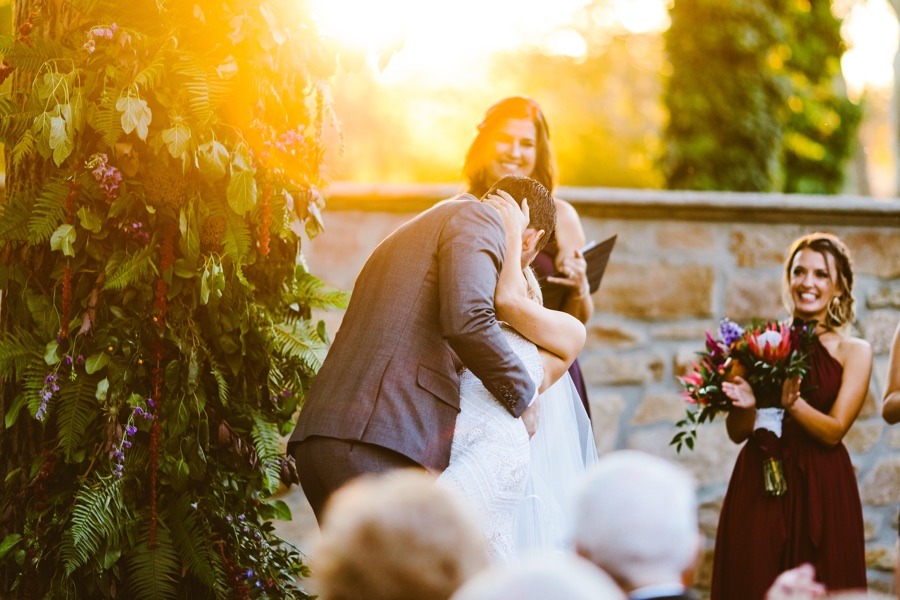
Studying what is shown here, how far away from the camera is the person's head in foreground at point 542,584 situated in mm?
1479

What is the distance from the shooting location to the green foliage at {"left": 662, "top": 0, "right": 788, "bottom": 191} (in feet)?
24.8

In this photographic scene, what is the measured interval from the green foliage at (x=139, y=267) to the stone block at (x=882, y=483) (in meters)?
3.76

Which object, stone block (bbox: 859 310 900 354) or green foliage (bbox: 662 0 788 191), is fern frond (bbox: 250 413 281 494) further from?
green foliage (bbox: 662 0 788 191)

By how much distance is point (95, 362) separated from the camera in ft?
9.51

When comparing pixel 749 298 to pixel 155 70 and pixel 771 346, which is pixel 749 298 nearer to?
pixel 771 346

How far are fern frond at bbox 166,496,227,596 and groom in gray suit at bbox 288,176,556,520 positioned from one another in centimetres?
42

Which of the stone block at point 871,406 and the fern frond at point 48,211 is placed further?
the stone block at point 871,406

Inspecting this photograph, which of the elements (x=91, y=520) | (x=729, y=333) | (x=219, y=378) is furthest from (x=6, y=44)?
(x=729, y=333)

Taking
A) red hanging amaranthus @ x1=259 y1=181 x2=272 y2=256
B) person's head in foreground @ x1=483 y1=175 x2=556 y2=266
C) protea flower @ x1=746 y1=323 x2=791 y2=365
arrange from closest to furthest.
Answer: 1. red hanging amaranthus @ x1=259 y1=181 x2=272 y2=256
2. person's head in foreground @ x1=483 y1=175 x2=556 y2=266
3. protea flower @ x1=746 y1=323 x2=791 y2=365

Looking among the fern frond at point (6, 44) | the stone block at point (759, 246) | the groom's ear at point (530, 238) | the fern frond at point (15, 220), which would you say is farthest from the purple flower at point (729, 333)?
the fern frond at point (6, 44)

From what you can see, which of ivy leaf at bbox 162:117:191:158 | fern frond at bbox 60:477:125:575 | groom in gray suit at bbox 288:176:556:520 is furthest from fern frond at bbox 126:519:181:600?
ivy leaf at bbox 162:117:191:158

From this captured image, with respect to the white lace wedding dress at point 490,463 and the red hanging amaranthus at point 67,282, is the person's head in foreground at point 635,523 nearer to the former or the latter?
the white lace wedding dress at point 490,463

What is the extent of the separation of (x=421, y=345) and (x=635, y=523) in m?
1.13

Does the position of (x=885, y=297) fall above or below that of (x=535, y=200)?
below
